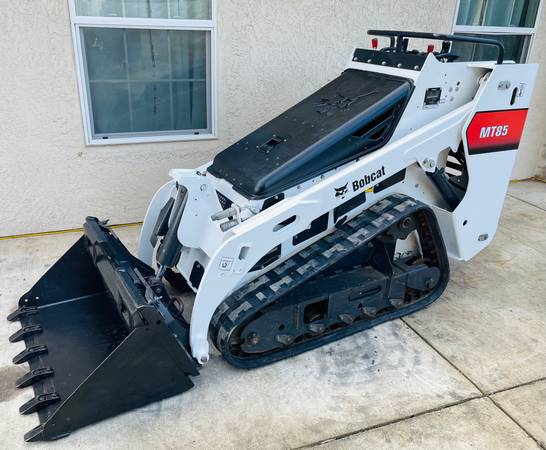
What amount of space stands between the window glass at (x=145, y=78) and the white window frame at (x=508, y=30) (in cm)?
251

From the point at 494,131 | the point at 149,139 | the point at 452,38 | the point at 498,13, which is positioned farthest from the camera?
the point at 498,13

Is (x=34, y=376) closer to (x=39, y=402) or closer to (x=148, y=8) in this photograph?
(x=39, y=402)

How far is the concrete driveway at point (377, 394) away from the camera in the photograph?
7.25 ft

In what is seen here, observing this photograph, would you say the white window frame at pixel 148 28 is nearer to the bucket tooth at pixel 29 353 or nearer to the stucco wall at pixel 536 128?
the bucket tooth at pixel 29 353

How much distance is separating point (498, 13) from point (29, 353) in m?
A: 5.08

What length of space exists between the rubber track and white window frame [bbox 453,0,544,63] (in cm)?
271

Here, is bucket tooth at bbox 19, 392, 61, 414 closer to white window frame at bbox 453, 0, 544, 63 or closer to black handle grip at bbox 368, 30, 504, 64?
black handle grip at bbox 368, 30, 504, 64

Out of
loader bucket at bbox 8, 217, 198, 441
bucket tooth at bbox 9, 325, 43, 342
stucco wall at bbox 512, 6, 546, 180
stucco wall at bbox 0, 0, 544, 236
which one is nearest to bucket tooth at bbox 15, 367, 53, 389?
loader bucket at bbox 8, 217, 198, 441

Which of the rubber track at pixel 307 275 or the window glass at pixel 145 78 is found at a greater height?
the window glass at pixel 145 78

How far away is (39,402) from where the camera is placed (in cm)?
A: 223

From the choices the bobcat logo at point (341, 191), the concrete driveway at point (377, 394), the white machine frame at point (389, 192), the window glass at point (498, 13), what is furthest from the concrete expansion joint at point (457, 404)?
the window glass at point (498, 13)

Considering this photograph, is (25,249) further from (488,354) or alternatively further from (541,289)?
(541,289)

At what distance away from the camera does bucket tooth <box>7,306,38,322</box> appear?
282 centimetres

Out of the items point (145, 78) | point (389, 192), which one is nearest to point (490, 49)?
point (389, 192)
